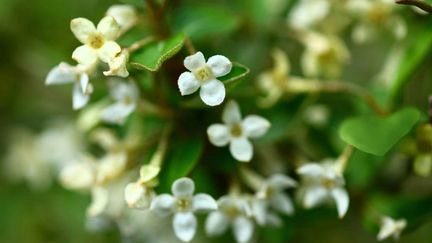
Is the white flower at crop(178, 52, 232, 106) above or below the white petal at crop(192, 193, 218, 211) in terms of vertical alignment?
above

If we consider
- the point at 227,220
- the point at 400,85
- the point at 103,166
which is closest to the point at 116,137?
the point at 103,166

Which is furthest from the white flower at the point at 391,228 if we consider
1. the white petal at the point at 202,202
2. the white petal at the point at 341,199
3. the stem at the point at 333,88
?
the white petal at the point at 202,202

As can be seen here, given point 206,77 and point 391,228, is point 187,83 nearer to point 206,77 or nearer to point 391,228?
point 206,77

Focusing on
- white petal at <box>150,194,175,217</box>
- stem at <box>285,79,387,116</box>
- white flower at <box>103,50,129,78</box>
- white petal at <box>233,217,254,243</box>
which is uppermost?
white flower at <box>103,50,129,78</box>

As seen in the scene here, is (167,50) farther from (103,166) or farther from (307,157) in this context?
(307,157)

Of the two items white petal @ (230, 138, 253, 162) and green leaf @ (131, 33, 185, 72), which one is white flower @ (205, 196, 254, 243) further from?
green leaf @ (131, 33, 185, 72)

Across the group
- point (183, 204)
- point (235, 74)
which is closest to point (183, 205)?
point (183, 204)

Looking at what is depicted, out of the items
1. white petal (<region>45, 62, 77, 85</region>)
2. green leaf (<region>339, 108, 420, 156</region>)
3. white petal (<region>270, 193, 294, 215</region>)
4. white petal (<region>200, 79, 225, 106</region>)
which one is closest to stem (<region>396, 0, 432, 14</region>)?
green leaf (<region>339, 108, 420, 156</region>)
